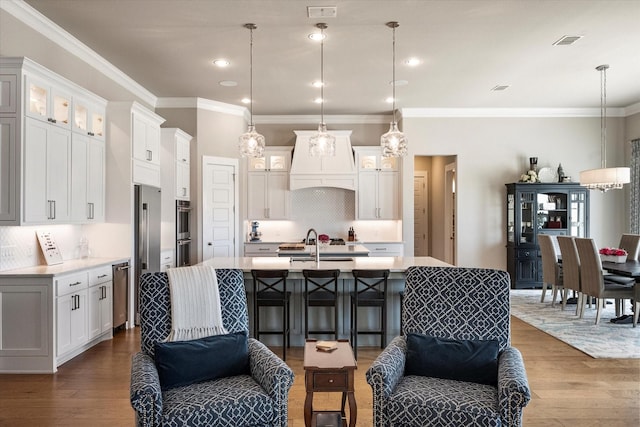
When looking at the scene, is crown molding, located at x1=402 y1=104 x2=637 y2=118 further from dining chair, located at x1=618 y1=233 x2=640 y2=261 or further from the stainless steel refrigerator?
the stainless steel refrigerator

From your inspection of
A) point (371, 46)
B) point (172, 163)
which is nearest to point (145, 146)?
point (172, 163)

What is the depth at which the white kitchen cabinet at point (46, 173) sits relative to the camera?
3.94m

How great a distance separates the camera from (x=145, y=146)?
5840 mm

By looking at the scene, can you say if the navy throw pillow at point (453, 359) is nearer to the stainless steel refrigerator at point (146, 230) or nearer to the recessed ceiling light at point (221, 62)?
the stainless steel refrigerator at point (146, 230)

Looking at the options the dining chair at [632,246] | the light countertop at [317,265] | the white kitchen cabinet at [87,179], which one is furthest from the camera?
the dining chair at [632,246]

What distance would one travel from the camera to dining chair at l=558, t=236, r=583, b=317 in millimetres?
5879

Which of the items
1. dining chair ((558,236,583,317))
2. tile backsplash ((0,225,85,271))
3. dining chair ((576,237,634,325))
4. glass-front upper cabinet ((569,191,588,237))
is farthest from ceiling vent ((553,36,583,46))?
tile backsplash ((0,225,85,271))

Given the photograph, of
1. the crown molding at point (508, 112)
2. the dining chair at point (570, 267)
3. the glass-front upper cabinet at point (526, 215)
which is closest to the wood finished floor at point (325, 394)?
the dining chair at point (570, 267)

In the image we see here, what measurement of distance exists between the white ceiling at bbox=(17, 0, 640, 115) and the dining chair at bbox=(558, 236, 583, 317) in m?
2.30

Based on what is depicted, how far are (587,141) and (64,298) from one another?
8.48 m

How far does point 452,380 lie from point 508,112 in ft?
22.1

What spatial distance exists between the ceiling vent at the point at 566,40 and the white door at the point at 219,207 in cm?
513

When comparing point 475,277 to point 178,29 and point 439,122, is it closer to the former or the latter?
point 178,29

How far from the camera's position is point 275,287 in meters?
4.55
